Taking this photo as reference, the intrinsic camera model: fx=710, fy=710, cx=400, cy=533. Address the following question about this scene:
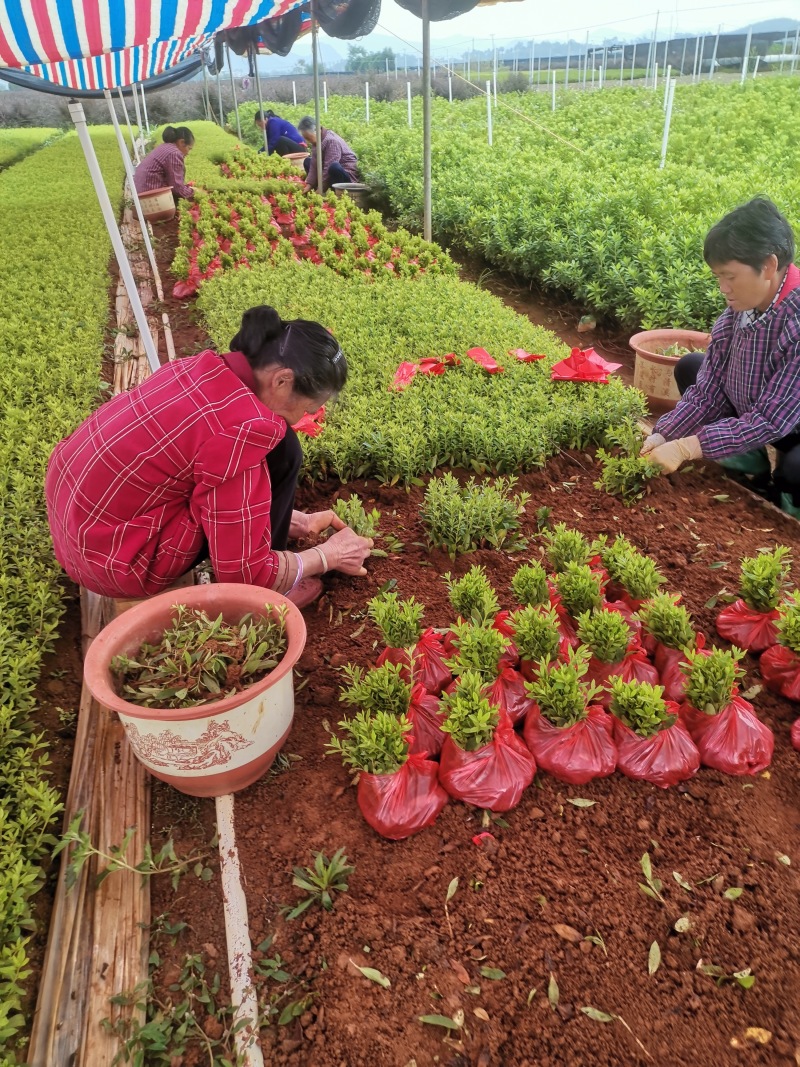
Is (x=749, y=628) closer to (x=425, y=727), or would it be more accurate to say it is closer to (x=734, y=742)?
(x=734, y=742)

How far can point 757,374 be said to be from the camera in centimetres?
340

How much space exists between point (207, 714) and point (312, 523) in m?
1.30

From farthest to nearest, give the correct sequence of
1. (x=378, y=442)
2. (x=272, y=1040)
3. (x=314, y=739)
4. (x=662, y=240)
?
1. (x=662, y=240)
2. (x=378, y=442)
3. (x=314, y=739)
4. (x=272, y=1040)

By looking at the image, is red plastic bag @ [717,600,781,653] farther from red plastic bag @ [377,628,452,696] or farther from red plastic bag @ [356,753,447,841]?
red plastic bag @ [356,753,447,841]

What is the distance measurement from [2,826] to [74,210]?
1054 centimetres

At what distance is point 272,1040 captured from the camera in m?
1.61

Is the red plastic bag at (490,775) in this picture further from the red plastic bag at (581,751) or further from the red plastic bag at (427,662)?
the red plastic bag at (427,662)

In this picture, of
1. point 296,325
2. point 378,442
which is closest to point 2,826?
point 296,325

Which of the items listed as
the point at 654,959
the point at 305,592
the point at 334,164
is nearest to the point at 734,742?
the point at 654,959

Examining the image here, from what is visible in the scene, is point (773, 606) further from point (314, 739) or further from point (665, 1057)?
point (314, 739)

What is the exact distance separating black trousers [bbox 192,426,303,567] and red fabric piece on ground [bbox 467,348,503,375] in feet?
6.49

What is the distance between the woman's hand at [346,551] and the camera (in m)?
2.77

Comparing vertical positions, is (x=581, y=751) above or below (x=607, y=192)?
below

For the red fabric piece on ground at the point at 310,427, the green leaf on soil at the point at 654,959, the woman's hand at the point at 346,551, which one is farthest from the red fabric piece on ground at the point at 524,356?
the green leaf on soil at the point at 654,959
